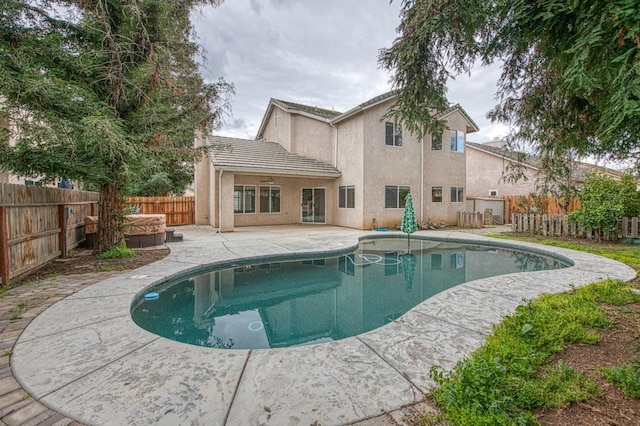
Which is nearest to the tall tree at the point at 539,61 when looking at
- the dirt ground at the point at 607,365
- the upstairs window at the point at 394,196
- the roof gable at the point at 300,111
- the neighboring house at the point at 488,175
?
the dirt ground at the point at 607,365

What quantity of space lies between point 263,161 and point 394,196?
6.84 meters

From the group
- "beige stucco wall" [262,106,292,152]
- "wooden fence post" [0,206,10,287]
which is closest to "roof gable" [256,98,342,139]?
"beige stucco wall" [262,106,292,152]

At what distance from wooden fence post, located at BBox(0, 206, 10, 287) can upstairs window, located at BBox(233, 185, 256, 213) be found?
10670mm

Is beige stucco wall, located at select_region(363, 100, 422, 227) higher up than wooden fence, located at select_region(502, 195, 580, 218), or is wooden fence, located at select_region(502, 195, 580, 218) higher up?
beige stucco wall, located at select_region(363, 100, 422, 227)

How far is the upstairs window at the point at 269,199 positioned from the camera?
16.2 m

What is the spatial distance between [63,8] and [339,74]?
47.0ft

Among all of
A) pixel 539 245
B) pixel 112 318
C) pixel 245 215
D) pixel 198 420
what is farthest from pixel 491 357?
pixel 245 215

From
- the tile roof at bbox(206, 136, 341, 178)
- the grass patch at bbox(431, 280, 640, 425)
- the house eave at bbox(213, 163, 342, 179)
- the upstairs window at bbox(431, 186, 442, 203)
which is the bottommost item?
the grass patch at bbox(431, 280, 640, 425)

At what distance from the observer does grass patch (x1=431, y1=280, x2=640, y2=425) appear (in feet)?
6.63

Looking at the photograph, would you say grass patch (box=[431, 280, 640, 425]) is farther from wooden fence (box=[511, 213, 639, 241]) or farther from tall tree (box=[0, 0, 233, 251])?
wooden fence (box=[511, 213, 639, 241])

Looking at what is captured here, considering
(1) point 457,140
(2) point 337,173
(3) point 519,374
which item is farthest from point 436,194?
(3) point 519,374

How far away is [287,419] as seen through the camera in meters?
2.04

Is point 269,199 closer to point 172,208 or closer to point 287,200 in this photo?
point 287,200

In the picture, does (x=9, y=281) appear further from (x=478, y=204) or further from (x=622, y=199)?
(x=478, y=204)
